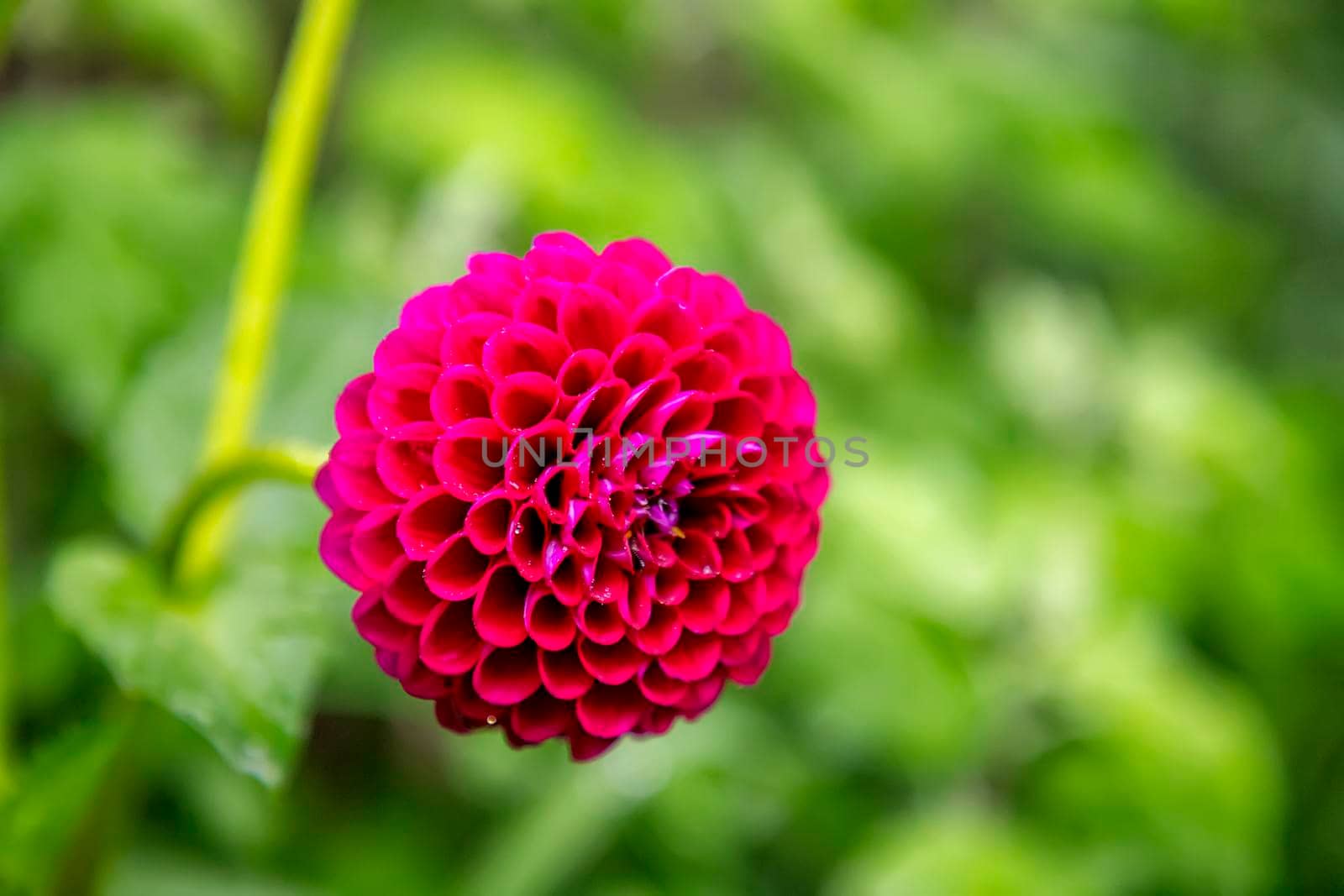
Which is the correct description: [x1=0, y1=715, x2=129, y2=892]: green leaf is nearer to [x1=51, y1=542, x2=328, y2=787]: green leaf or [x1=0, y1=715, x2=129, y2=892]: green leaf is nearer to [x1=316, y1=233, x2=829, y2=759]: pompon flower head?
[x1=51, y1=542, x2=328, y2=787]: green leaf

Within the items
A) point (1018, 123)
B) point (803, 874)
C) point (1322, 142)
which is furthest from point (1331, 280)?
point (803, 874)

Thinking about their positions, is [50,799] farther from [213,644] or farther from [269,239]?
[269,239]

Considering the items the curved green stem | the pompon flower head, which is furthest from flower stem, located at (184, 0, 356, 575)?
the pompon flower head

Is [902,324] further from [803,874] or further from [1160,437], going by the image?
[803,874]

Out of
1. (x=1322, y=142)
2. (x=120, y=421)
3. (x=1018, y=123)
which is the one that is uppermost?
(x=1322, y=142)

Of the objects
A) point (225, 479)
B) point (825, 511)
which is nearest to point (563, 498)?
point (225, 479)

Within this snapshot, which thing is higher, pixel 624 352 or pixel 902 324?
pixel 902 324
